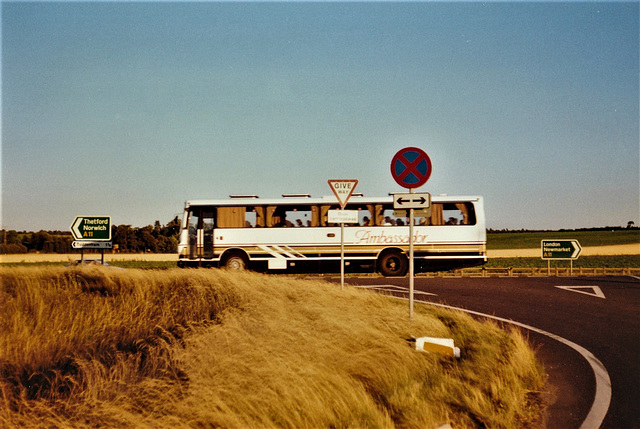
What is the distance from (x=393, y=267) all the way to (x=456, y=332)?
44.8 feet

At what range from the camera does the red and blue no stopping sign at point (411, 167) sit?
829 centimetres

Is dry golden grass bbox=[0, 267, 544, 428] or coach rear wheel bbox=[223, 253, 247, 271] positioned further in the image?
coach rear wheel bbox=[223, 253, 247, 271]

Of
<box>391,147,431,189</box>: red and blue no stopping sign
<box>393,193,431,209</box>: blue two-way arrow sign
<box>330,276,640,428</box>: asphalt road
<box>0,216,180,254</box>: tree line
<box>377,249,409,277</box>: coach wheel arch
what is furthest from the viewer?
<box>0,216,180,254</box>: tree line

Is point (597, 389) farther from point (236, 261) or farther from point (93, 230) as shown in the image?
point (93, 230)

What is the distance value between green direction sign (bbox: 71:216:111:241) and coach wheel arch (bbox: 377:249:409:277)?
11.8 m

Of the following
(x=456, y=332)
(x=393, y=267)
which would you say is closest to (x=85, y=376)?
(x=456, y=332)

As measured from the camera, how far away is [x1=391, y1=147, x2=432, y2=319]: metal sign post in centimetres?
825

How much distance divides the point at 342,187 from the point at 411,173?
169 inches

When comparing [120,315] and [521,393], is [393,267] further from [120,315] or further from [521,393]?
[521,393]

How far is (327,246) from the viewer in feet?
71.4

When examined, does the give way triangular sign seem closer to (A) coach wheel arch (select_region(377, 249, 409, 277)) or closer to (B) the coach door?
(A) coach wheel arch (select_region(377, 249, 409, 277))

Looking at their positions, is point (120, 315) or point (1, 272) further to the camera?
point (1, 272)

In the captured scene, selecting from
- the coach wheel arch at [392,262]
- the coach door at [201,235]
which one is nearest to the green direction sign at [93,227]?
the coach door at [201,235]

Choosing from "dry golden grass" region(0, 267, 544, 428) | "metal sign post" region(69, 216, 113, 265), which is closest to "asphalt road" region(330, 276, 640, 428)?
"dry golden grass" region(0, 267, 544, 428)
